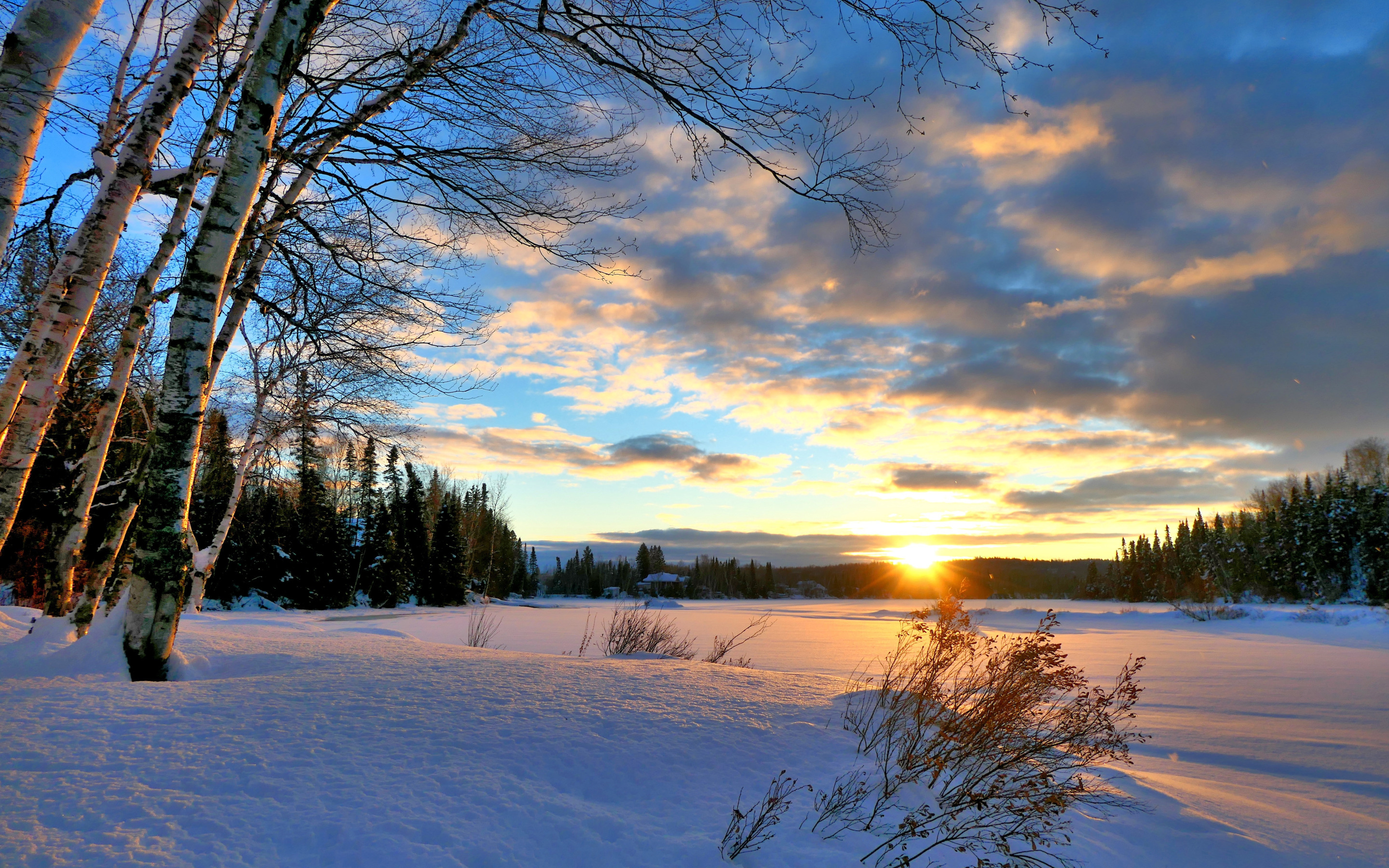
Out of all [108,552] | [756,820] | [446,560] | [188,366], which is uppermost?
[188,366]

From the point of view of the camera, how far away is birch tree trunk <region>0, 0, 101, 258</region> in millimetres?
3080

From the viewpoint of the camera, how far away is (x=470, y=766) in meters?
2.61

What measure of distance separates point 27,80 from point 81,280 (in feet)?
4.86

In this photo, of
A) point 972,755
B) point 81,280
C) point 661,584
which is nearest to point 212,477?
point 81,280

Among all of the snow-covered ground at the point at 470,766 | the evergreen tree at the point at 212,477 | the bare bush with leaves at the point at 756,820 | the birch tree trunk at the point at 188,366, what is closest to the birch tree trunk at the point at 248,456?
the evergreen tree at the point at 212,477

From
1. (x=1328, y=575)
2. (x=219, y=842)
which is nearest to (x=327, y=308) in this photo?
(x=219, y=842)

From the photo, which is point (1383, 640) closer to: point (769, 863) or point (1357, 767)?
point (1357, 767)

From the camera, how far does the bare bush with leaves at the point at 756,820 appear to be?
7.71 ft

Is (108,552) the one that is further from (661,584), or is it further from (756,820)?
(661,584)

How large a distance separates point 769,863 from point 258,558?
37.5 meters

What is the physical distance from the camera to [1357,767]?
5488 mm

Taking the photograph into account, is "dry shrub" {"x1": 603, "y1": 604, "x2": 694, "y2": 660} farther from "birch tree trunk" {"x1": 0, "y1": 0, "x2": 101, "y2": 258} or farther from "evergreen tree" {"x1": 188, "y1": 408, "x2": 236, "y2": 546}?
"birch tree trunk" {"x1": 0, "y1": 0, "x2": 101, "y2": 258}

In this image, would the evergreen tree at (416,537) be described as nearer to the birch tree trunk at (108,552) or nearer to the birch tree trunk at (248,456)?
the birch tree trunk at (248,456)

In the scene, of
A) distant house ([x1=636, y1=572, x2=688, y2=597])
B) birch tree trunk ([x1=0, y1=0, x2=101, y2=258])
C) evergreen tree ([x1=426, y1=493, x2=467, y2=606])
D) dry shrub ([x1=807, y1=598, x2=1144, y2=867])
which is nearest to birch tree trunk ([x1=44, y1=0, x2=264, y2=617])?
birch tree trunk ([x1=0, y1=0, x2=101, y2=258])
